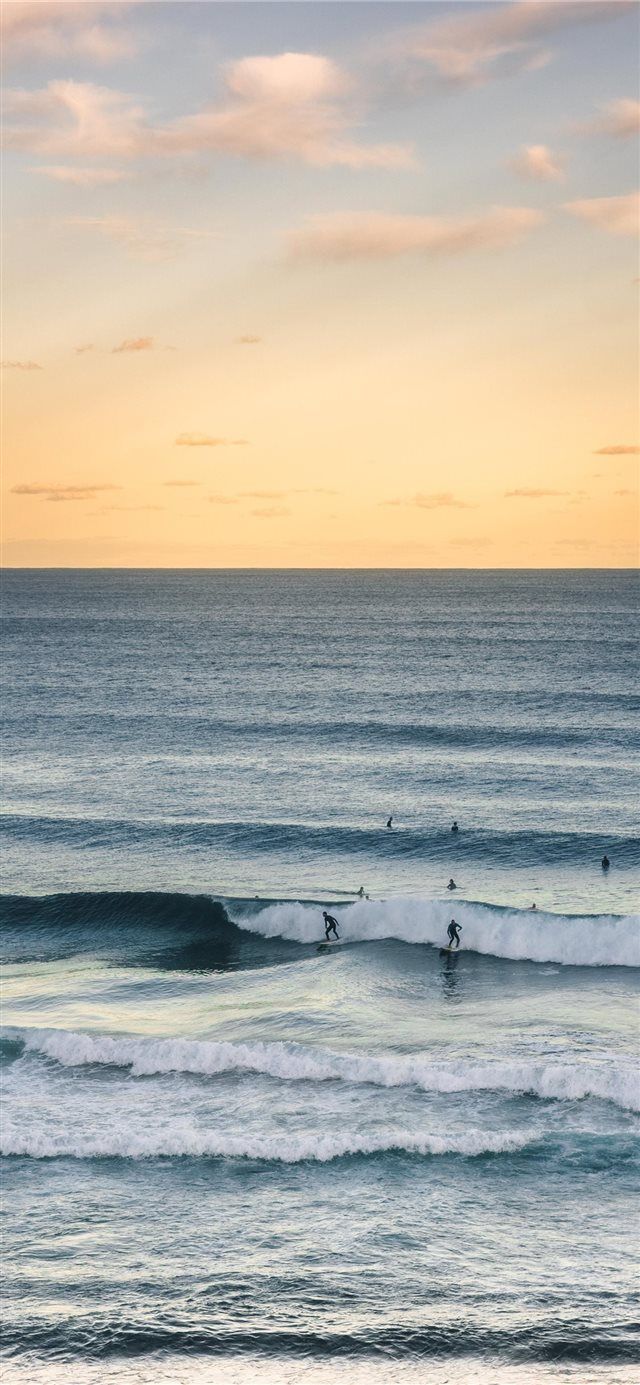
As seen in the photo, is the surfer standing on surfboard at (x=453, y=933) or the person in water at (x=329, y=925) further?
the person in water at (x=329, y=925)

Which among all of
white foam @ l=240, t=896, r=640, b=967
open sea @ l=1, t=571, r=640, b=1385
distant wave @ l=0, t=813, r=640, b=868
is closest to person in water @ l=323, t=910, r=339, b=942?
white foam @ l=240, t=896, r=640, b=967

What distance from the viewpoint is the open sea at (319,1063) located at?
62.0 feet

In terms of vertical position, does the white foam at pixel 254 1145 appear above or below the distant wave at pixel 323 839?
below

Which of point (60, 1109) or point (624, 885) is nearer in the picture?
point (60, 1109)

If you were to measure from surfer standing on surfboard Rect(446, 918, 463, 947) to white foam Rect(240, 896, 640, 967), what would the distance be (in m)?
0.28

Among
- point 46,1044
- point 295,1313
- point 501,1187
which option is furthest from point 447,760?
point 295,1313

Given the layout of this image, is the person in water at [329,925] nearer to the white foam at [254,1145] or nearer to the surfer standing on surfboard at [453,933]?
the surfer standing on surfboard at [453,933]

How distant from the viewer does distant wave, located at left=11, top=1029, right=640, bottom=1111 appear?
2678cm

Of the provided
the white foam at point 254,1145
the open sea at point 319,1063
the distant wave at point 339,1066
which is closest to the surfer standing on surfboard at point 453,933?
the open sea at point 319,1063

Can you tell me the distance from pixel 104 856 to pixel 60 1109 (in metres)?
24.2

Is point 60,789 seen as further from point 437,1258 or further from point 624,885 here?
point 437,1258

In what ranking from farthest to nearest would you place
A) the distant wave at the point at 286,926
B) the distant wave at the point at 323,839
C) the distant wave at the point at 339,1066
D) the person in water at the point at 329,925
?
the distant wave at the point at 323,839 → the person in water at the point at 329,925 → the distant wave at the point at 286,926 → the distant wave at the point at 339,1066

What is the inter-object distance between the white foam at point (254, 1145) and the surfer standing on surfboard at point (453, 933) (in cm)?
1406

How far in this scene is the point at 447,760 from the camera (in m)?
67.6
